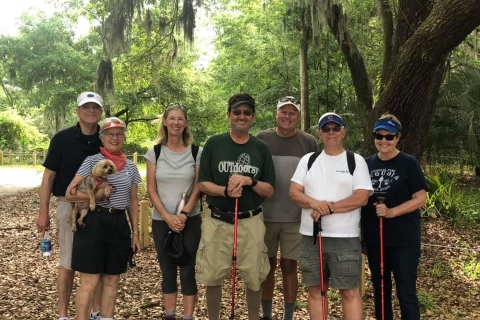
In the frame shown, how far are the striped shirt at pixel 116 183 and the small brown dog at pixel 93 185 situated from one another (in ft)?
0.19

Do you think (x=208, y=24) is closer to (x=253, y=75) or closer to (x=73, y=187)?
(x=253, y=75)

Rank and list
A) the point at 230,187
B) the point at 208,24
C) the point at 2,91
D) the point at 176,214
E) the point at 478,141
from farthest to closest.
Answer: the point at 2,91, the point at 208,24, the point at 478,141, the point at 176,214, the point at 230,187

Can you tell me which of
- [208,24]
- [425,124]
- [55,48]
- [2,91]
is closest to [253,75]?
[208,24]

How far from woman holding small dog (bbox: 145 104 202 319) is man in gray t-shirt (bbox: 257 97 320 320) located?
0.62m

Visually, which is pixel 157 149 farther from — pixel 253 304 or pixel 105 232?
pixel 253 304

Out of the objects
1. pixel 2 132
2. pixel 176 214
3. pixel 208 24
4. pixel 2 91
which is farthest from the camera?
pixel 2 91

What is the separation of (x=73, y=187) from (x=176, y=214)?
0.77m

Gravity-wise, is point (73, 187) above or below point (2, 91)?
below

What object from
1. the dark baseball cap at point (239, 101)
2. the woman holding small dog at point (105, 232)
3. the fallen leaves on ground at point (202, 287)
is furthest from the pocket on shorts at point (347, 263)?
the woman holding small dog at point (105, 232)

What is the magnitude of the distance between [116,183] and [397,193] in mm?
2025

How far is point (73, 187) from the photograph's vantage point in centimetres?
312

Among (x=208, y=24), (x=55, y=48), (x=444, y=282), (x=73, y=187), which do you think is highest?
(x=208, y=24)

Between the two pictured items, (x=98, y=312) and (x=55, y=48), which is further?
(x=55, y=48)

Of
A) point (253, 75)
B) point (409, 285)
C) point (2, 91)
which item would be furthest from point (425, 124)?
point (2, 91)
